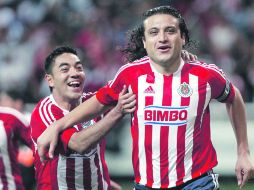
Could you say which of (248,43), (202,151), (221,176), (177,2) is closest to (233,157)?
(221,176)

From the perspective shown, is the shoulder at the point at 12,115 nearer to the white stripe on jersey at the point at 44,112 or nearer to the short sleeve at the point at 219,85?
the white stripe on jersey at the point at 44,112

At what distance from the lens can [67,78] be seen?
604 cm

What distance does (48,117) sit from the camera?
570 centimetres

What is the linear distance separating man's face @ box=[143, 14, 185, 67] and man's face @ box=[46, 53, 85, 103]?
1130 mm

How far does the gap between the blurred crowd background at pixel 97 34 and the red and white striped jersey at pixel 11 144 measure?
499 centimetres

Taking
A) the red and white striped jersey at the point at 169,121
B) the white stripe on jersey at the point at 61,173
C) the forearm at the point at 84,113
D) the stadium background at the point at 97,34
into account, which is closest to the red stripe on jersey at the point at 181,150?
the red and white striped jersey at the point at 169,121

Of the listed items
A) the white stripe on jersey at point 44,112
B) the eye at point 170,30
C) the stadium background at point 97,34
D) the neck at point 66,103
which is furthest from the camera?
the stadium background at point 97,34

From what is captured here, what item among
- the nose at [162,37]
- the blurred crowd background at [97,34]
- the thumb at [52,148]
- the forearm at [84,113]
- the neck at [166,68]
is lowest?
the thumb at [52,148]

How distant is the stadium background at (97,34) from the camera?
1165 centimetres

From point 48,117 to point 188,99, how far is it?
1.24 metres

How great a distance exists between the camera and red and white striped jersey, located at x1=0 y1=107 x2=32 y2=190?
609cm

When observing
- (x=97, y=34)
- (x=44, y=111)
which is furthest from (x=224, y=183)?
(x=44, y=111)

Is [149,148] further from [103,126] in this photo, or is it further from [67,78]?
[67,78]

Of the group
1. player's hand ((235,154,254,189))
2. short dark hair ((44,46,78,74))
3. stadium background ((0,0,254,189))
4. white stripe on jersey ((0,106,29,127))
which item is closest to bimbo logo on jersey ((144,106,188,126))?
player's hand ((235,154,254,189))
